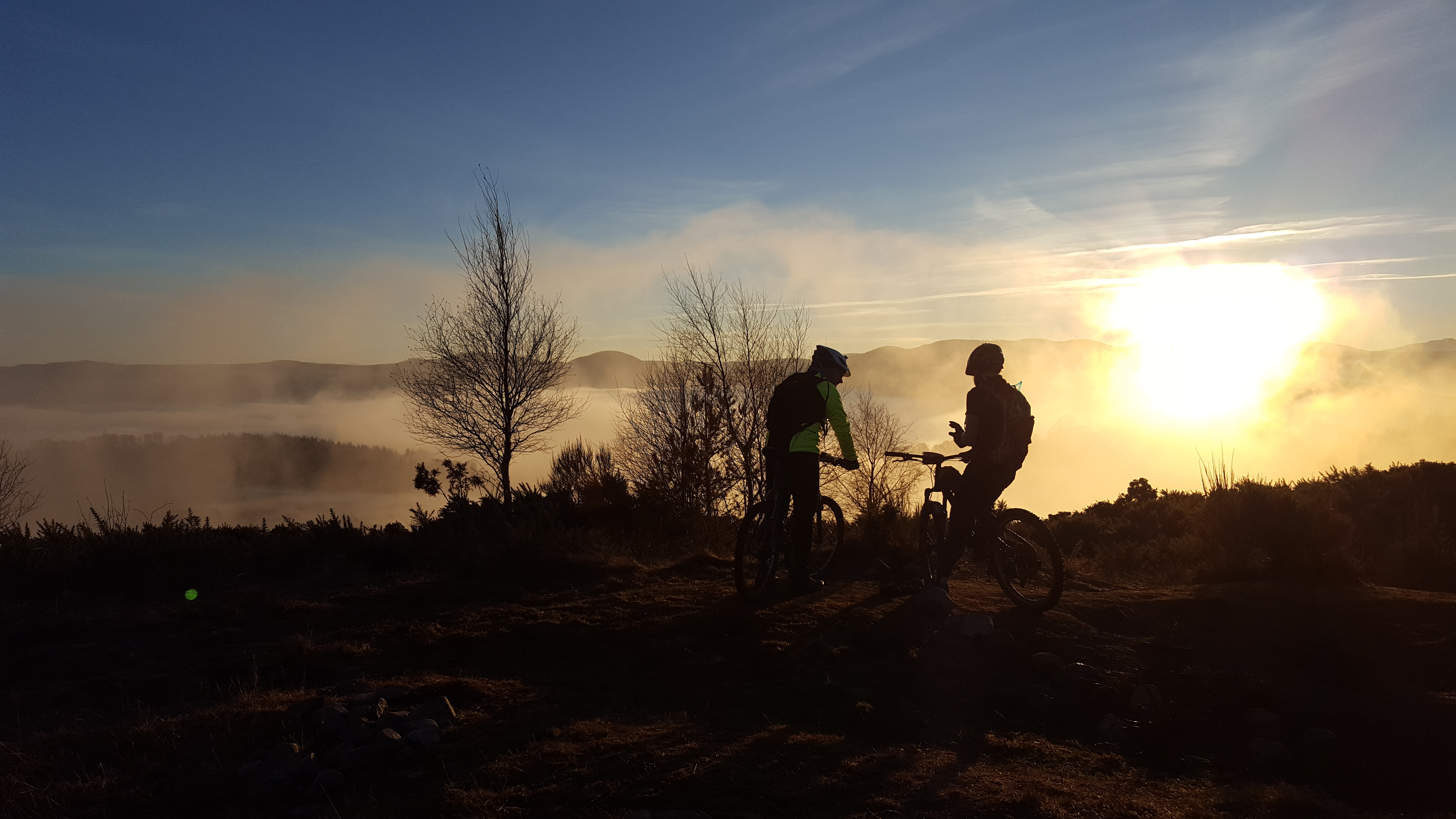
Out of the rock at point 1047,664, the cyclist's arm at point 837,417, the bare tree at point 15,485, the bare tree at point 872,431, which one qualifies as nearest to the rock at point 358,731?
the cyclist's arm at point 837,417

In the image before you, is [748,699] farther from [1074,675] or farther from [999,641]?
[1074,675]

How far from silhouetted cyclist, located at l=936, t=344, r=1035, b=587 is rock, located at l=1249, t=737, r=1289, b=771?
7.99 ft

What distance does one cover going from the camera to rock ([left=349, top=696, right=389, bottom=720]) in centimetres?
438

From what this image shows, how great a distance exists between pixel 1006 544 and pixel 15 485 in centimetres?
2815

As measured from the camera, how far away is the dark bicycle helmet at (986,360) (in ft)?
21.8

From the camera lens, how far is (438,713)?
14.9 ft

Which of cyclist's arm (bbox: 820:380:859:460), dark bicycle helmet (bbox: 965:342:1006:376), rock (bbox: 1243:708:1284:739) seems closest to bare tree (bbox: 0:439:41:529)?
→ cyclist's arm (bbox: 820:380:859:460)

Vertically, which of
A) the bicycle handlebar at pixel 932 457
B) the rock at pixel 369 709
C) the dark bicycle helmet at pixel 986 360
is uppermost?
the dark bicycle helmet at pixel 986 360

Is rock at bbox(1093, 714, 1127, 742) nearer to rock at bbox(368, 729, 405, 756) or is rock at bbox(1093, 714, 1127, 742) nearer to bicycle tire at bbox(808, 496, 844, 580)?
bicycle tire at bbox(808, 496, 844, 580)

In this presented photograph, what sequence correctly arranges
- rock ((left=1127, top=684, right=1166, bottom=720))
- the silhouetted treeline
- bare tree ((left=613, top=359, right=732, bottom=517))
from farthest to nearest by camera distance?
1. the silhouetted treeline
2. bare tree ((left=613, top=359, right=732, bottom=517))
3. rock ((left=1127, top=684, right=1166, bottom=720))

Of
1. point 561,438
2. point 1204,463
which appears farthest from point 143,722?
point 561,438

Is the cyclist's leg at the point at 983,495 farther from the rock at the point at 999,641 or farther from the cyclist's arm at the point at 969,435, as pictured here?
the rock at the point at 999,641

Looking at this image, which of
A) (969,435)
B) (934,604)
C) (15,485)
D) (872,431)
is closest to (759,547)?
(934,604)

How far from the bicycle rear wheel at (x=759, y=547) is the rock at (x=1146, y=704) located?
2935 millimetres
